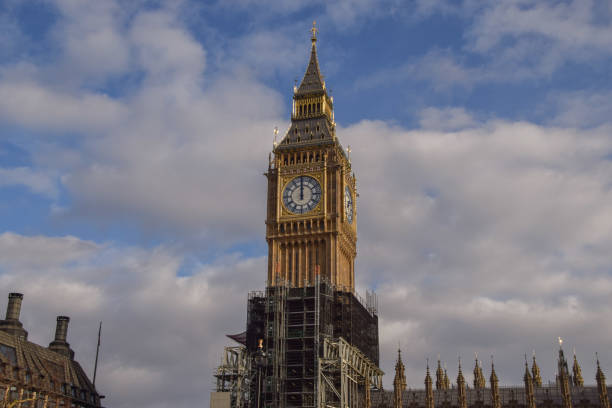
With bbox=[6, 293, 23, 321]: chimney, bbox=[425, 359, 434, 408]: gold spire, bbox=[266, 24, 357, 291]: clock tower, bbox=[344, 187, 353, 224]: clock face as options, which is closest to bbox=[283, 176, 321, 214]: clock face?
bbox=[266, 24, 357, 291]: clock tower

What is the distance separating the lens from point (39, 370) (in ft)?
456

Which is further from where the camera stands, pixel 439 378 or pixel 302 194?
pixel 439 378

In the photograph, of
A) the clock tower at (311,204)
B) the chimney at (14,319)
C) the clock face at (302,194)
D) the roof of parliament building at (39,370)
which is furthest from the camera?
the chimney at (14,319)

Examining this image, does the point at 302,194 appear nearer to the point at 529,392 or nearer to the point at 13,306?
the point at 529,392

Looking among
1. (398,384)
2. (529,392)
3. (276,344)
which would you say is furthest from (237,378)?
(529,392)

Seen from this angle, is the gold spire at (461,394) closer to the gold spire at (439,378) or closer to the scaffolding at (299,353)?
the scaffolding at (299,353)

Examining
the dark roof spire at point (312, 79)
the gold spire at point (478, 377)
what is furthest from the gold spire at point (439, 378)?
Result: the dark roof spire at point (312, 79)

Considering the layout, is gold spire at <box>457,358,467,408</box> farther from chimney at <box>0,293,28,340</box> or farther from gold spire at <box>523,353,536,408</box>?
chimney at <box>0,293,28,340</box>

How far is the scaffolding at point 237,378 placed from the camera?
129125 millimetres

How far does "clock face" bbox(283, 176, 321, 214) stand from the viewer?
142 metres

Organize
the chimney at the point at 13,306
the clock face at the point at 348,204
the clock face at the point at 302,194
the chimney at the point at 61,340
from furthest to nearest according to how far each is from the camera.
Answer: the chimney at the point at 61,340 → the chimney at the point at 13,306 → the clock face at the point at 348,204 → the clock face at the point at 302,194

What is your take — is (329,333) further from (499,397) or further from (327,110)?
(327,110)

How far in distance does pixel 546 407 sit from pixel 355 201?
51.0 m

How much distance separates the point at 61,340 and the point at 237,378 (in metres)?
50.0
